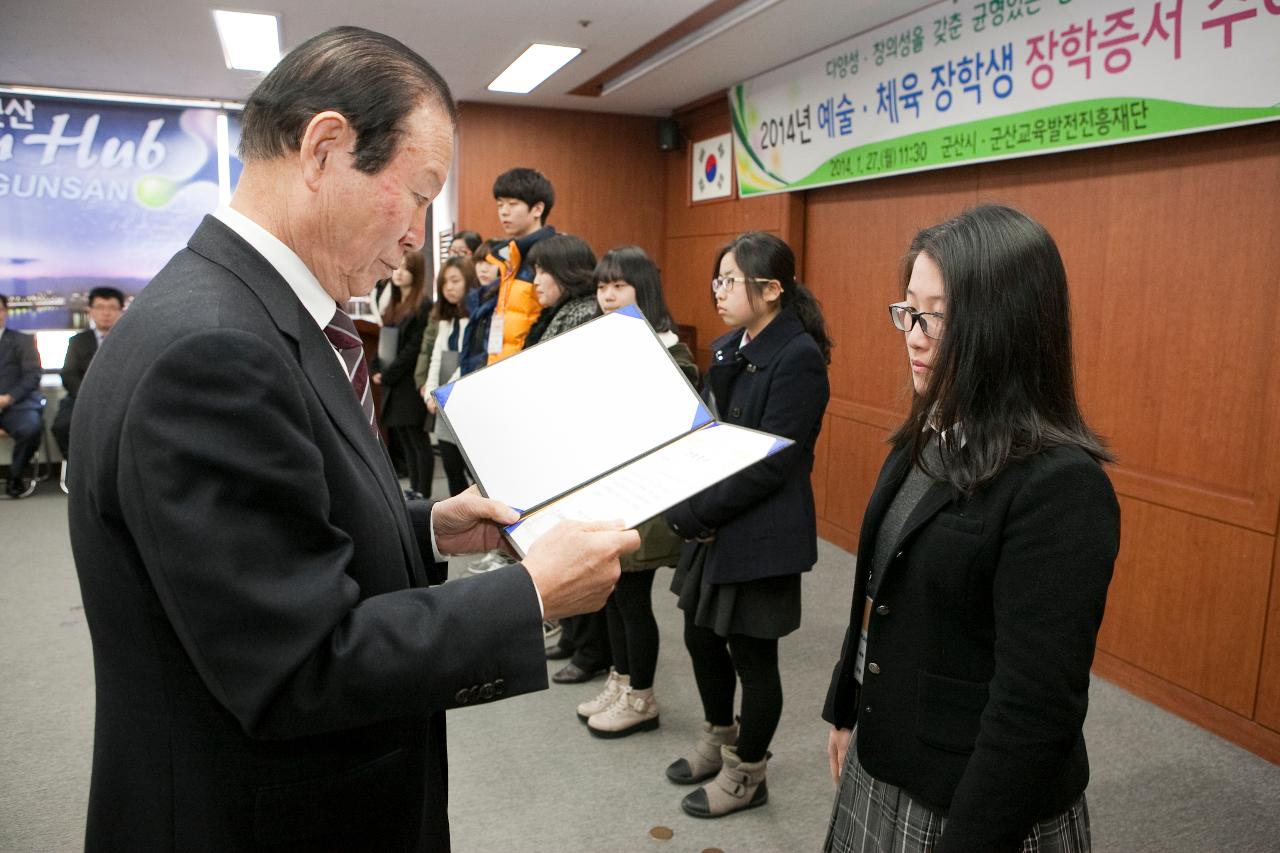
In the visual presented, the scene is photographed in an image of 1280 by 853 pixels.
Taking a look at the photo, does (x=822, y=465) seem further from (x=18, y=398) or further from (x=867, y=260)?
(x=18, y=398)

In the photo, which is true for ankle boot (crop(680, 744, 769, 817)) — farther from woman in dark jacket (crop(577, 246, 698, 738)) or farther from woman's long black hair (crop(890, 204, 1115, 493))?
woman's long black hair (crop(890, 204, 1115, 493))

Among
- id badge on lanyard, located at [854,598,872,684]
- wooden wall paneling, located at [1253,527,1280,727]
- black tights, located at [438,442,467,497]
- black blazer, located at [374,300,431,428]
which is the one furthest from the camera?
black blazer, located at [374,300,431,428]

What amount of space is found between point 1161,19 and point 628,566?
2.44 m

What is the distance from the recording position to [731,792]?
2.33 m

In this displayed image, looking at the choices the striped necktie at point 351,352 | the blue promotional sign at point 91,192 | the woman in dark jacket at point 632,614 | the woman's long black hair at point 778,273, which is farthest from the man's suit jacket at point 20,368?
the striped necktie at point 351,352

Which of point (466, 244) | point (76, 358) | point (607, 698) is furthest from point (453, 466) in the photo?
point (76, 358)

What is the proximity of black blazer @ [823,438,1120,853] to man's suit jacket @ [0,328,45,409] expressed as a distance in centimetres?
627

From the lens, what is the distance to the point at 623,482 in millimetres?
1051

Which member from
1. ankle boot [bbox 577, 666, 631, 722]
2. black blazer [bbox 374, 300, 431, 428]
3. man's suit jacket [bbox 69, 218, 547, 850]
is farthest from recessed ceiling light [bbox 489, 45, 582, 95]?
man's suit jacket [bbox 69, 218, 547, 850]

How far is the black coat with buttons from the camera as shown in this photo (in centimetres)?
216

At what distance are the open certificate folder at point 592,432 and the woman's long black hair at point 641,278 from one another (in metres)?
1.44

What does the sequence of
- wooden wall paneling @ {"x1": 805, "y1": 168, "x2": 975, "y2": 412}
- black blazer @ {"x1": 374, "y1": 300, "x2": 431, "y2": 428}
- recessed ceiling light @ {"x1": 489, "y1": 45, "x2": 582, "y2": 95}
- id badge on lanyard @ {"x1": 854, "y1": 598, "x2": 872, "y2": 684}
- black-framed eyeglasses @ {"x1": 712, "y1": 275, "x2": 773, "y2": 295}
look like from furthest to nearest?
recessed ceiling light @ {"x1": 489, "y1": 45, "x2": 582, "y2": 95}
black blazer @ {"x1": 374, "y1": 300, "x2": 431, "y2": 428}
wooden wall paneling @ {"x1": 805, "y1": 168, "x2": 975, "y2": 412}
black-framed eyeglasses @ {"x1": 712, "y1": 275, "x2": 773, "y2": 295}
id badge on lanyard @ {"x1": 854, "y1": 598, "x2": 872, "y2": 684}

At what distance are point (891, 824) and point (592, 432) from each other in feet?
2.33

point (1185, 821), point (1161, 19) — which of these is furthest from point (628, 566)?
point (1161, 19)
